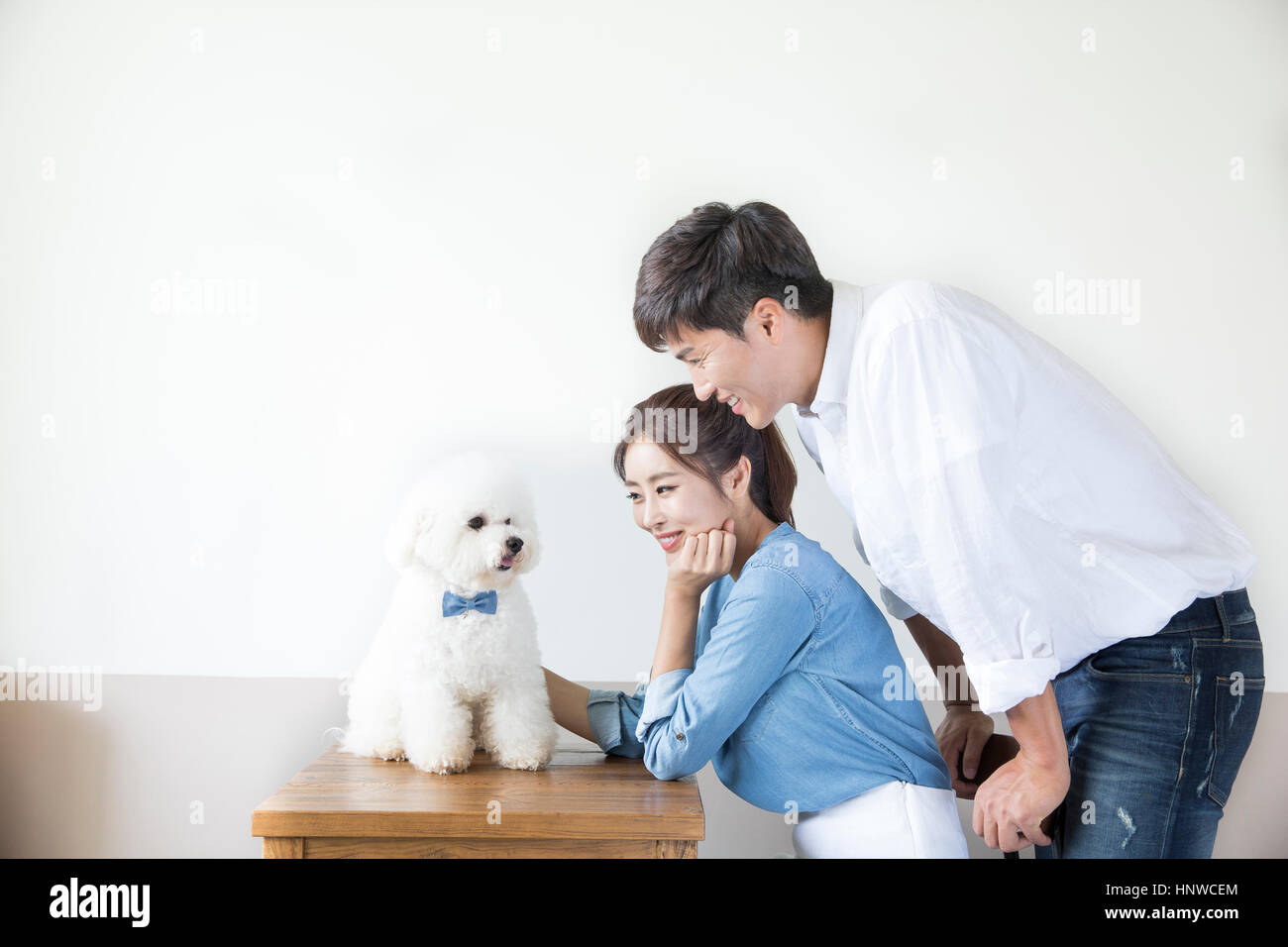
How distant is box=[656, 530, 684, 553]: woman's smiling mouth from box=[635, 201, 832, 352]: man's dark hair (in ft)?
1.08

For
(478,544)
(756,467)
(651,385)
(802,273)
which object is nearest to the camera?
(802,273)

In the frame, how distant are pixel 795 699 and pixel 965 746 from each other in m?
0.45

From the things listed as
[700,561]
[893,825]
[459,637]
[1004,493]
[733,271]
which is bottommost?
[893,825]

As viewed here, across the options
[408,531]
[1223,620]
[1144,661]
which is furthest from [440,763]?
[1223,620]

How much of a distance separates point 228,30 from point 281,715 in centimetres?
143

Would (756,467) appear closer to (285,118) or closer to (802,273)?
(802,273)

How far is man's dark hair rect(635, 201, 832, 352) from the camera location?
1.32m

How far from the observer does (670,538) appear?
1508 millimetres

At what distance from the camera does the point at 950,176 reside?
76.0 inches

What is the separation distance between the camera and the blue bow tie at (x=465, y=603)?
144 centimetres

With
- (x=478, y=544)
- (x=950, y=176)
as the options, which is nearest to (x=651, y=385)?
(x=478, y=544)
